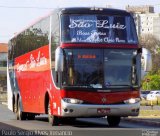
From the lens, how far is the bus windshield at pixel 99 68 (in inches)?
793

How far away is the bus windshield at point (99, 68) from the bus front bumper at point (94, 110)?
694 millimetres

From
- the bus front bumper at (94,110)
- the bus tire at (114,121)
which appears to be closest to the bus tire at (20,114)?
the bus tire at (114,121)

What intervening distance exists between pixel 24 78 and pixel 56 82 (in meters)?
6.81

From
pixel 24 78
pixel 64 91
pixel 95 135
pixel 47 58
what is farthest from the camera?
pixel 24 78

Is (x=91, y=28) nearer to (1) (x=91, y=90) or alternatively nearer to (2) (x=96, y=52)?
(2) (x=96, y=52)

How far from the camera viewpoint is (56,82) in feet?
68.1

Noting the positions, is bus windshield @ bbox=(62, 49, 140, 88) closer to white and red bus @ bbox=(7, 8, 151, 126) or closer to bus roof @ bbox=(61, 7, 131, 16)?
white and red bus @ bbox=(7, 8, 151, 126)

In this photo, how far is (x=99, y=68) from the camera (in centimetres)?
2028

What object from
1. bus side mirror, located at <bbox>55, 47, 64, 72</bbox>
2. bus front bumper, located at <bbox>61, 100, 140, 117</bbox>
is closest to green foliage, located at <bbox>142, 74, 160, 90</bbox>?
bus front bumper, located at <bbox>61, 100, 140, 117</bbox>

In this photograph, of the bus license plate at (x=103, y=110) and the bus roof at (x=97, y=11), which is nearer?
the bus license plate at (x=103, y=110)

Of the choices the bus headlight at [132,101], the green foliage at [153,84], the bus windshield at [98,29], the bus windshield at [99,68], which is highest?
the bus windshield at [98,29]

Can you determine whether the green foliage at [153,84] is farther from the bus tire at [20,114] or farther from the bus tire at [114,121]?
the bus tire at [114,121]

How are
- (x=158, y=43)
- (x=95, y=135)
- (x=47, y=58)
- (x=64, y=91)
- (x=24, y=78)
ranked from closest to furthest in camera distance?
(x=95, y=135)
(x=64, y=91)
(x=47, y=58)
(x=24, y=78)
(x=158, y=43)

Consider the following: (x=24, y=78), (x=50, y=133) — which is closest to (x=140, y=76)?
(x=50, y=133)
